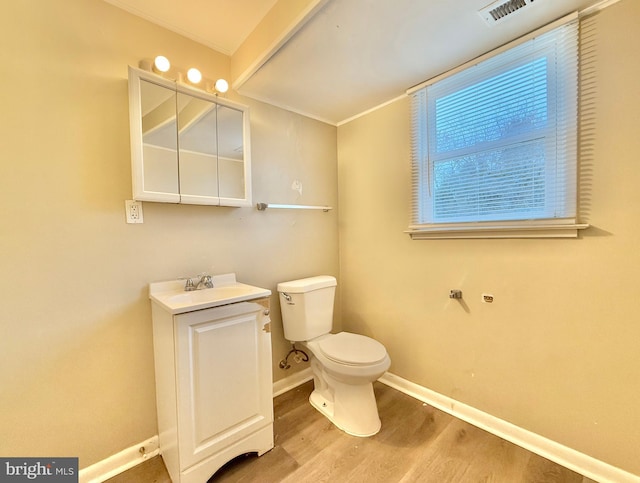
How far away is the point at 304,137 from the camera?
7.05 ft

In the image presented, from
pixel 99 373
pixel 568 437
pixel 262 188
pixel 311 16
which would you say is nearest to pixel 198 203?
pixel 262 188

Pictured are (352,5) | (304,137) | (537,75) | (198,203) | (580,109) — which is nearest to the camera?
(352,5)

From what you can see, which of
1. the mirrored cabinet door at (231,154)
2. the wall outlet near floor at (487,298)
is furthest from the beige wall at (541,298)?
the mirrored cabinet door at (231,154)

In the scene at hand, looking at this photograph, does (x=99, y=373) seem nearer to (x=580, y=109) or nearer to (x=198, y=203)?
(x=198, y=203)

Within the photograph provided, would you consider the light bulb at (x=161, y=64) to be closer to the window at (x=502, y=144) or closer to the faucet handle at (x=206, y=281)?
the faucet handle at (x=206, y=281)

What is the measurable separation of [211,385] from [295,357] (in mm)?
934

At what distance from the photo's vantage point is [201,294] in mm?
1447

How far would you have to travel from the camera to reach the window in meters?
1.29

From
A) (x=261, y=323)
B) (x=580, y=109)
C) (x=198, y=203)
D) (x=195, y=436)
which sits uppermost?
(x=580, y=109)

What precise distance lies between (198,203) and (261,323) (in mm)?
763

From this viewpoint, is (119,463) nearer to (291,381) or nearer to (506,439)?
(291,381)

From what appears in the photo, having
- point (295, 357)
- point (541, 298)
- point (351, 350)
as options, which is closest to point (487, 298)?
point (541, 298)

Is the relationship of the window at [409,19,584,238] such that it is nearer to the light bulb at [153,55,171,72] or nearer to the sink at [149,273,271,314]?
the sink at [149,273,271,314]

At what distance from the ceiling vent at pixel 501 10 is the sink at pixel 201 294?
1.68 meters
